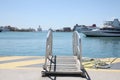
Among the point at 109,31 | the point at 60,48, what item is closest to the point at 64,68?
the point at 60,48

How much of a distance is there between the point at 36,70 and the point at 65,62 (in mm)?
1413

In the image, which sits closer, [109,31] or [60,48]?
[60,48]

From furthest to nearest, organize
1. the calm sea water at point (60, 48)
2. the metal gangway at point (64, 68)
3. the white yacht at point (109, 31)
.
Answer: the white yacht at point (109, 31) → the calm sea water at point (60, 48) → the metal gangway at point (64, 68)

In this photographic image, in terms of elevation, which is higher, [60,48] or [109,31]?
[109,31]

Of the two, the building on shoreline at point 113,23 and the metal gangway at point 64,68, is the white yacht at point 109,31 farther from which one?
the metal gangway at point 64,68

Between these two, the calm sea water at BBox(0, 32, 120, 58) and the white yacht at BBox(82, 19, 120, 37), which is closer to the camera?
the calm sea water at BBox(0, 32, 120, 58)

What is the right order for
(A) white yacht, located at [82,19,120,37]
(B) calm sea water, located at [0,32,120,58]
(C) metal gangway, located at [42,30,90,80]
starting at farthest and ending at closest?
(A) white yacht, located at [82,19,120,37] < (B) calm sea water, located at [0,32,120,58] < (C) metal gangway, located at [42,30,90,80]

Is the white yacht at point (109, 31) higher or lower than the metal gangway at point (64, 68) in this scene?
lower

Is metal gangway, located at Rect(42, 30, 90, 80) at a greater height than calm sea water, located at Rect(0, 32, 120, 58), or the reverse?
metal gangway, located at Rect(42, 30, 90, 80)

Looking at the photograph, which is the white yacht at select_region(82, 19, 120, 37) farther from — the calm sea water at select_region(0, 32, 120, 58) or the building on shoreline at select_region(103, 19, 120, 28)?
the calm sea water at select_region(0, 32, 120, 58)

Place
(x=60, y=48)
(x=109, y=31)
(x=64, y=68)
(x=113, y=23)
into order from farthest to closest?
(x=113, y=23), (x=109, y=31), (x=60, y=48), (x=64, y=68)

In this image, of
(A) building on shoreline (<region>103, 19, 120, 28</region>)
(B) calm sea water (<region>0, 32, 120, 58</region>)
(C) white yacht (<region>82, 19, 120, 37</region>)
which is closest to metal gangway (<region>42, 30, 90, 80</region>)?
(B) calm sea water (<region>0, 32, 120, 58</region>)

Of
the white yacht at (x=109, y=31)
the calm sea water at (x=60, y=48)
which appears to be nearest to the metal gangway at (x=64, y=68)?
the calm sea water at (x=60, y=48)

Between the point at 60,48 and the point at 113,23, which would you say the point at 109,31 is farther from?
the point at 60,48
